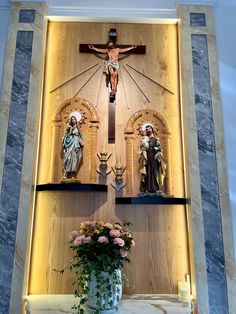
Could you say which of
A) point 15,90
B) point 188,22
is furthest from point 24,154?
point 188,22

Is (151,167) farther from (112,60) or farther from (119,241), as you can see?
(112,60)

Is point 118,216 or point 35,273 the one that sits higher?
point 118,216

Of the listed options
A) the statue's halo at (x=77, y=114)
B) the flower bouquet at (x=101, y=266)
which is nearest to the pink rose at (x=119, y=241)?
the flower bouquet at (x=101, y=266)

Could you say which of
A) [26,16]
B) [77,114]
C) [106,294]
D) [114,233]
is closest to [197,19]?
[77,114]

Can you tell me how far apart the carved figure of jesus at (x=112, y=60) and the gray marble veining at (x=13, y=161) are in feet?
1.93

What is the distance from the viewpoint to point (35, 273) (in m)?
2.13

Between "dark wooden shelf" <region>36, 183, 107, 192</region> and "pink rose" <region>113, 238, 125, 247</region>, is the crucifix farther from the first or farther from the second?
"pink rose" <region>113, 238, 125, 247</region>

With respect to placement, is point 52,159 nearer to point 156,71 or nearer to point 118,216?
point 118,216

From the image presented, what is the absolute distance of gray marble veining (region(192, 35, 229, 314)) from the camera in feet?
6.40

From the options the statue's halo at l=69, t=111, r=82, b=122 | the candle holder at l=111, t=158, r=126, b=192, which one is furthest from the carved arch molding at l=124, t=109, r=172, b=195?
the statue's halo at l=69, t=111, r=82, b=122

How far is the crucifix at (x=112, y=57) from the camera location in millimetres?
2357

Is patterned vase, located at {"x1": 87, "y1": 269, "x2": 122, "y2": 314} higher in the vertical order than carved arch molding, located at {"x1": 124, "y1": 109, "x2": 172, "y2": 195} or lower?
lower

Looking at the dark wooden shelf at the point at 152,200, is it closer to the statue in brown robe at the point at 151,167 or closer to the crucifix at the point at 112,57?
the statue in brown robe at the point at 151,167

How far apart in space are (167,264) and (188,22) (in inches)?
77.7
